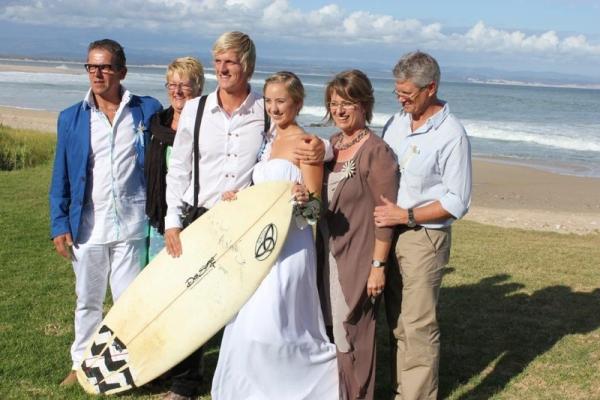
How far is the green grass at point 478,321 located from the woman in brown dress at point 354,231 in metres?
0.89

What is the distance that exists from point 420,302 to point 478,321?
2465mm

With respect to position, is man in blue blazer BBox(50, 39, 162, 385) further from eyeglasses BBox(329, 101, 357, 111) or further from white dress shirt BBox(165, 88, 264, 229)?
eyeglasses BBox(329, 101, 357, 111)

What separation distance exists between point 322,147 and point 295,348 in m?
1.07

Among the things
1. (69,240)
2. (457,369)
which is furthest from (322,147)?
(457,369)

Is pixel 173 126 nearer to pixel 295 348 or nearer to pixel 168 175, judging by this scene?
pixel 168 175

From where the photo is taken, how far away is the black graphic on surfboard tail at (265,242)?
3.78 metres

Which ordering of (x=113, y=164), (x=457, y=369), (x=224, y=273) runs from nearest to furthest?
(x=224, y=273), (x=113, y=164), (x=457, y=369)

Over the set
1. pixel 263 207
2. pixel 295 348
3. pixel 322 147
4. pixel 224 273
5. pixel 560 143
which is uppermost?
→ pixel 322 147

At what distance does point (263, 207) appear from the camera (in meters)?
3.84

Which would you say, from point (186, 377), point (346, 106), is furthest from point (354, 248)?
point (186, 377)

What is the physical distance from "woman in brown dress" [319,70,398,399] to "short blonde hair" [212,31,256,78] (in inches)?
18.1

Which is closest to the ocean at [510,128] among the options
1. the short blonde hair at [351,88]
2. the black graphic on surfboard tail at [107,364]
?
the black graphic on surfboard tail at [107,364]

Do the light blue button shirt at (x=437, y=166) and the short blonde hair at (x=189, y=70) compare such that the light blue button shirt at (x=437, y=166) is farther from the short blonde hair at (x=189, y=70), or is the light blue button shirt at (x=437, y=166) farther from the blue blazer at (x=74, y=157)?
the blue blazer at (x=74, y=157)

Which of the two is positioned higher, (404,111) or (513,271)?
(404,111)
